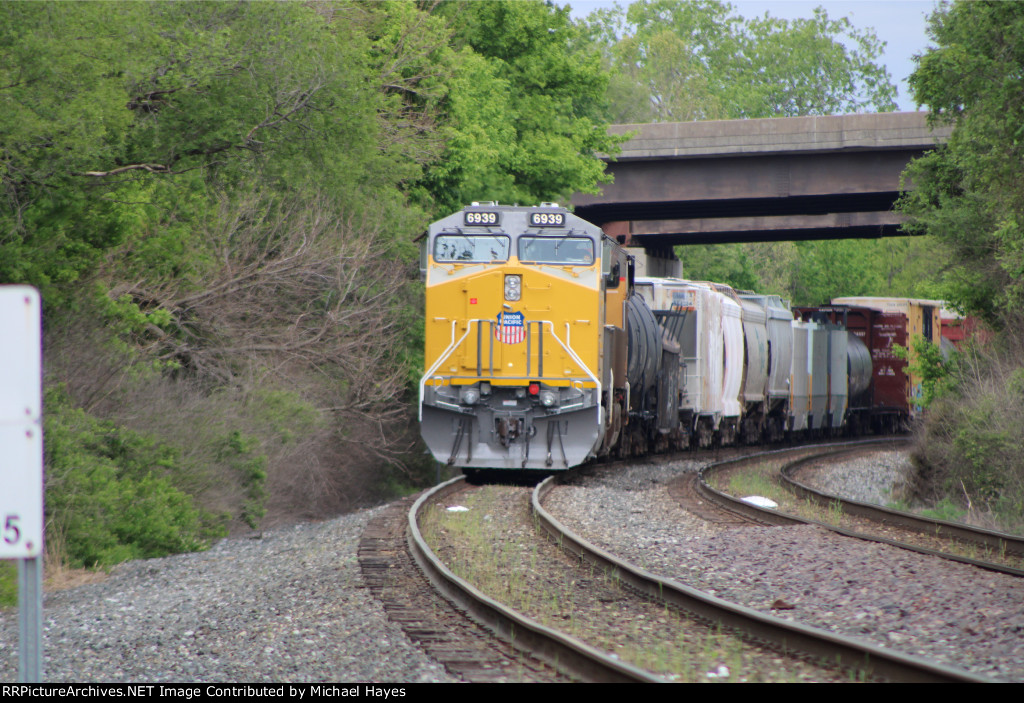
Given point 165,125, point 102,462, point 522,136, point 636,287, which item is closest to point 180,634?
point 102,462

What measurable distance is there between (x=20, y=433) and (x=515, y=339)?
40.5ft

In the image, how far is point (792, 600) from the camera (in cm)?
834

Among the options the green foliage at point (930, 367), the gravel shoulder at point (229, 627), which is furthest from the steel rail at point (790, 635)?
the green foliage at point (930, 367)

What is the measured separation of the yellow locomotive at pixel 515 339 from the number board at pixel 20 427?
1202cm

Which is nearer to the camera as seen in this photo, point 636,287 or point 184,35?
point 184,35

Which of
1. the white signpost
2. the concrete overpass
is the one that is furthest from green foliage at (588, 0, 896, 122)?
the white signpost

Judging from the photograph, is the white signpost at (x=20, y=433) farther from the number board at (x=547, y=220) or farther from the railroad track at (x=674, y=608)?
the number board at (x=547, y=220)

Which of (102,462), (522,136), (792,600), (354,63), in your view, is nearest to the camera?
(792,600)

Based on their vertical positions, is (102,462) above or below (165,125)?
below

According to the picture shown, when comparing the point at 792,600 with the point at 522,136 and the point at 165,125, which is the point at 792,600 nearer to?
the point at 165,125

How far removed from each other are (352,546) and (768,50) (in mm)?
89046

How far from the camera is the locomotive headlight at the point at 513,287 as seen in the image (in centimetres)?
1572

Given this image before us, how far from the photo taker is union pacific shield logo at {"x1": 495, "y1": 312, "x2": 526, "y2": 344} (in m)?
15.6

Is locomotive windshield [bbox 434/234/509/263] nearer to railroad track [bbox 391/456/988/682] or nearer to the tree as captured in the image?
railroad track [bbox 391/456/988/682]
